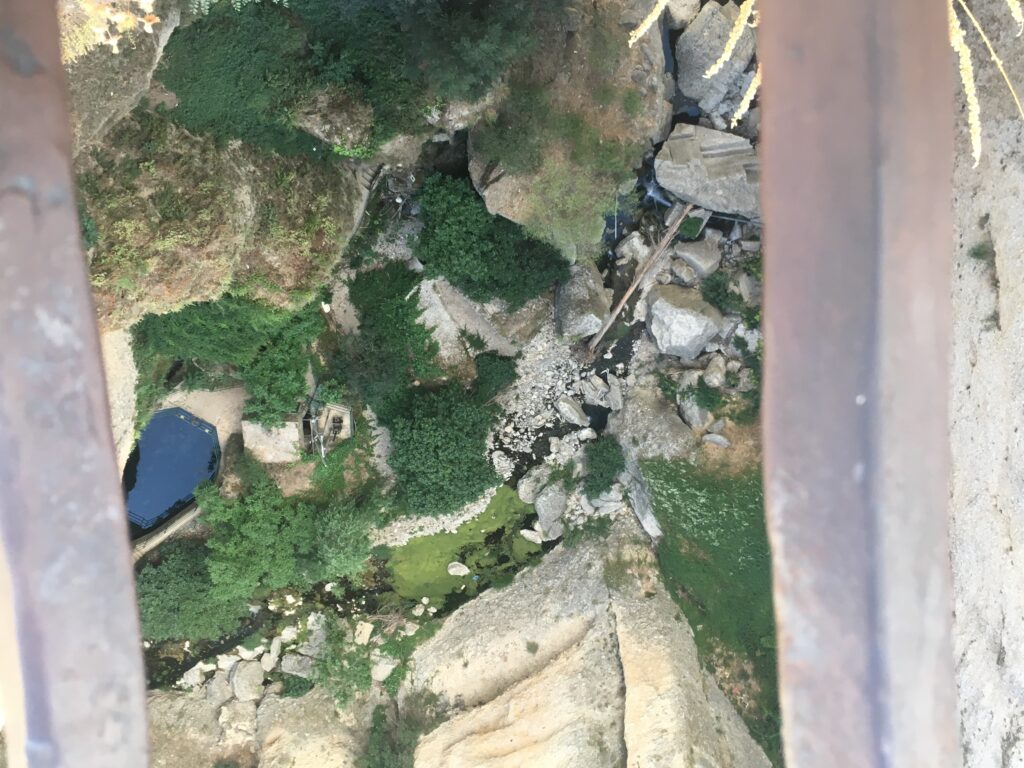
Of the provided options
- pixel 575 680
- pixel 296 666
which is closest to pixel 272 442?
pixel 296 666

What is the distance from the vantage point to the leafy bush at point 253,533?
21.1 feet

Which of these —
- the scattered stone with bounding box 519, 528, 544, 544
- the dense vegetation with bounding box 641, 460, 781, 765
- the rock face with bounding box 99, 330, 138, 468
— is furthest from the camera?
the scattered stone with bounding box 519, 528, 544, 544

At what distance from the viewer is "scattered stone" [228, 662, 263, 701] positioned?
711 cm

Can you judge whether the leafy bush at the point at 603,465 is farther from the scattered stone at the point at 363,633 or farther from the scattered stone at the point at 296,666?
the scattered stone at the point at 296,666

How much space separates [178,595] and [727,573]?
18.4ft

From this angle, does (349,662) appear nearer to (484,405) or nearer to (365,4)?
(484,405)

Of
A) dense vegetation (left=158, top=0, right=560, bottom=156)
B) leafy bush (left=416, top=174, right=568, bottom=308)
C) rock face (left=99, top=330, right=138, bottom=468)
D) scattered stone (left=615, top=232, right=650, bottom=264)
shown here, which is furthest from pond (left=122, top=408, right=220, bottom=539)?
scattered stone (left=615, top=232, right=650, bottom=264)

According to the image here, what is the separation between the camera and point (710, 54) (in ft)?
19.4

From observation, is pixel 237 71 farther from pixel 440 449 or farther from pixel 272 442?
pixel 440 449

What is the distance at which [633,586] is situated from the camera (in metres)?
6.58

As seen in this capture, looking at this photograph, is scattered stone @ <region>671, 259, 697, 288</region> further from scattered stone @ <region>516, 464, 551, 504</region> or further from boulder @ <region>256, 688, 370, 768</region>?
boulder @ <region>256, 688, 370, 768</region>

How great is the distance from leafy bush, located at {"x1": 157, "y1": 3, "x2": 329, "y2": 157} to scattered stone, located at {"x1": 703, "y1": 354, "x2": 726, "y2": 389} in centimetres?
445

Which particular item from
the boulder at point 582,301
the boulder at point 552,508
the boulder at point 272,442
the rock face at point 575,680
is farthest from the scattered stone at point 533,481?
the boulder at point 272,442

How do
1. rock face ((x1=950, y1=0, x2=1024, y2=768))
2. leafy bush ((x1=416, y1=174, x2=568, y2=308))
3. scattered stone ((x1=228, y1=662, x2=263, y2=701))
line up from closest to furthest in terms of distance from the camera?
rock face ((x1=950, y1=0, x2=1024, y2=768)) → leafy bush ((x1=416, y1=174, x2=568, y2=308)) → scattered stone ((x1=228, y1=662, x2=263, y2=701))
